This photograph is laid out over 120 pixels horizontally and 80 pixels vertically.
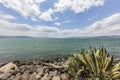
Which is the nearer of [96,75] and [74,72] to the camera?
[96,75]

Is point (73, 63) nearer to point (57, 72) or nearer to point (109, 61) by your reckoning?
point (109, 61)

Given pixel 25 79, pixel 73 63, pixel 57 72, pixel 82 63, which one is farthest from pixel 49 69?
pixel 82 63

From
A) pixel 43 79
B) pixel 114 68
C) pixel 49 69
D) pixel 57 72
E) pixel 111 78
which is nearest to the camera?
pixel 111 78

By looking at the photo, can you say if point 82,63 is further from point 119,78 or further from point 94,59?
point 119,78

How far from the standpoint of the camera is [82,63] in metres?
7.72

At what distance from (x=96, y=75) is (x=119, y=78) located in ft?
2.70

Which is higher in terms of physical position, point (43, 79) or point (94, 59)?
point (94, 59)

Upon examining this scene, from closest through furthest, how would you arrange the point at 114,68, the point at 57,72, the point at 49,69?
the point at 114,68, the point at 57,72, the point at 49,69

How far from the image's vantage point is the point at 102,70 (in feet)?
22.8

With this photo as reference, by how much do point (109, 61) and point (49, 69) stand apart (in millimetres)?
5649

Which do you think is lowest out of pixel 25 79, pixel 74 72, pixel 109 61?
pixel 25 79

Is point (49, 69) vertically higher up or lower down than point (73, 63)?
lower down

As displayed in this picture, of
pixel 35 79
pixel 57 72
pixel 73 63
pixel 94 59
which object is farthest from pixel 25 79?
pixel 94 59

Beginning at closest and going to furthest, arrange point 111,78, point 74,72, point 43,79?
point 111,78
point 74,72
point 43,79
